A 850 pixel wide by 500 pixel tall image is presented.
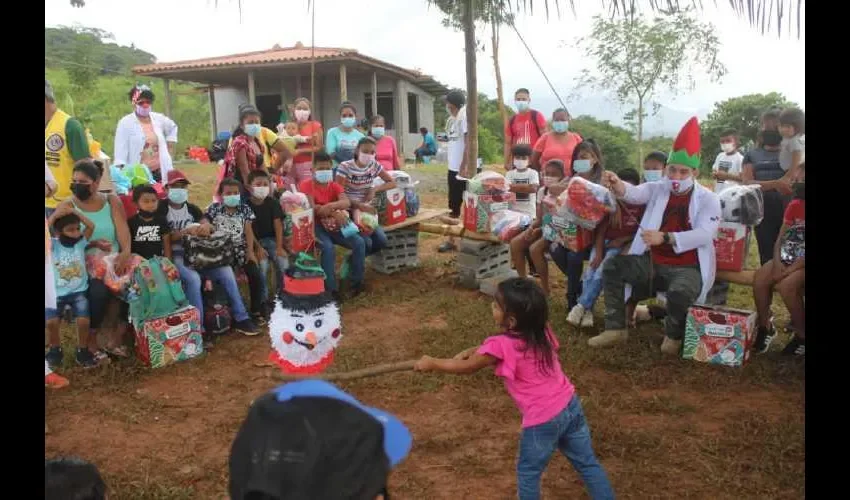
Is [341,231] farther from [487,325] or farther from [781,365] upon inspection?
[781,365]

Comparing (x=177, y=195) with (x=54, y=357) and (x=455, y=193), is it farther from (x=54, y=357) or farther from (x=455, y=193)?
(x=455, y=193)

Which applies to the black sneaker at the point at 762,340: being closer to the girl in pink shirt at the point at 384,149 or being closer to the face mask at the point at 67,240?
the girl in pink shirt at the point at 384,149

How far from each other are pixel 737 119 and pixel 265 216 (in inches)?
568

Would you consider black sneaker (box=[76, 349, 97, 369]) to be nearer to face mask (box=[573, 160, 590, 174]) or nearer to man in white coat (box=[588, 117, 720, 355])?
man in white coat (box=[588, 117, 720, 355])

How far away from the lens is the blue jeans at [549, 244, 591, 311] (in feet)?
17.7

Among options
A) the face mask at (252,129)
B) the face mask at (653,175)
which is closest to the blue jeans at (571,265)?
the face mask at (653,175)

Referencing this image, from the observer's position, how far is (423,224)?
7051mm

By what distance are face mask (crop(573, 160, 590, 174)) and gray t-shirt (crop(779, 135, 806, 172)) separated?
1.70 m

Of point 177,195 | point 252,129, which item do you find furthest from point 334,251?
point 177,195

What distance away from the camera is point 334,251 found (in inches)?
244

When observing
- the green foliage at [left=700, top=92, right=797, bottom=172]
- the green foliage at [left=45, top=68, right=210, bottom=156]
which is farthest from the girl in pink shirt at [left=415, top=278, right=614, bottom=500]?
the green foliage at [left=700, top=92, right=797, bottom=172]

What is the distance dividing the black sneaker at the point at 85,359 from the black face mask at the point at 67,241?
30.0 inches

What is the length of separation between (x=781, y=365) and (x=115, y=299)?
15.2 ft
